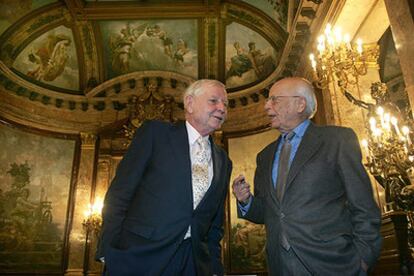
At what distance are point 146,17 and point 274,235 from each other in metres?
10.1

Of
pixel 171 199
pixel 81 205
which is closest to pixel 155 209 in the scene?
pixel 171 199

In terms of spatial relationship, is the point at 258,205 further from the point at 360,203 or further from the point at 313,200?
the point at 360,203

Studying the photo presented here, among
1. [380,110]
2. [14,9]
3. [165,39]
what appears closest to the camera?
[380,110]

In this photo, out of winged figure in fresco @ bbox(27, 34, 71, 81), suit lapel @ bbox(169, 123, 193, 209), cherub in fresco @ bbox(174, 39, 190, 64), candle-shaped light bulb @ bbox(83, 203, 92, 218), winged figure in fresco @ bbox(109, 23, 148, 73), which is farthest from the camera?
cherub in fresco @ bbox(174, 39, 190, 64)

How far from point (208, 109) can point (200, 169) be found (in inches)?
18.5

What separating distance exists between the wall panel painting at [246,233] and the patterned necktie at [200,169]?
7702 millimetres

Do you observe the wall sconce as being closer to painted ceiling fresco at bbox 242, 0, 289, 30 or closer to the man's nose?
painted ceiling fresco at bbox 242, 0, 289, 30

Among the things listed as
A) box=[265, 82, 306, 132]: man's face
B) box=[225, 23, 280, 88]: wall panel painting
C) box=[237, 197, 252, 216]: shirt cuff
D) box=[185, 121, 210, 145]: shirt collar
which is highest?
box=[225, 23, 280, 88]: wall panel painting

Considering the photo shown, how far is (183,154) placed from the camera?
8.53 ft

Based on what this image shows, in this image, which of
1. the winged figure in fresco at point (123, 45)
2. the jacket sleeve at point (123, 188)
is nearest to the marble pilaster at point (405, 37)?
the jacket sleeve at point (123, 188)

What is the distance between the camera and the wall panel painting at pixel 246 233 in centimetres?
1005

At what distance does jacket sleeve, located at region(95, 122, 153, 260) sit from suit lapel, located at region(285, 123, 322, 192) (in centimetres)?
100

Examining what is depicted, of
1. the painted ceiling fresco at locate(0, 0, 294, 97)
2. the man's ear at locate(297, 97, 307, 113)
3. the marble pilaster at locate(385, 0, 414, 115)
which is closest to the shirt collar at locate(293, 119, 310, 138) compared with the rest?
the man's ear at locate(297, 97, 307, 113)

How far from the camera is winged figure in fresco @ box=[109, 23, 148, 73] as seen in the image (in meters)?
11.9
